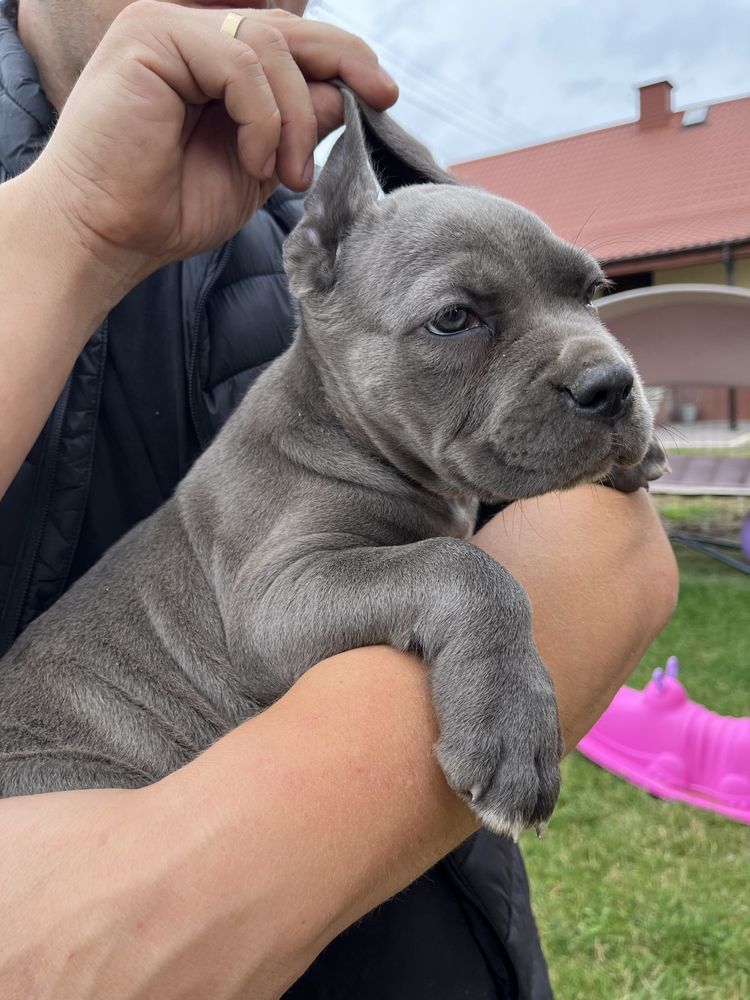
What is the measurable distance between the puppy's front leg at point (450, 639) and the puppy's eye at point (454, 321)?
503 millimetres

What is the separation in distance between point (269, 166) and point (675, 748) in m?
3.47

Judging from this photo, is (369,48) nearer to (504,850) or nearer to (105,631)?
(105,631)

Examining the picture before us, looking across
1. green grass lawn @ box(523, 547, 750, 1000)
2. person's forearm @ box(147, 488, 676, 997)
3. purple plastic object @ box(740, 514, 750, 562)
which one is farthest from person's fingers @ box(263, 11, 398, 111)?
purple plastic object @ box(740, 514, 750, 562)

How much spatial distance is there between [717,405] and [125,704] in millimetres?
8391

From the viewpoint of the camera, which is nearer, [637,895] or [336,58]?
[336,58]

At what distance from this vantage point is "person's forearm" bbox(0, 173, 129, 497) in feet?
5.27

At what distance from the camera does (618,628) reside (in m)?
1.68

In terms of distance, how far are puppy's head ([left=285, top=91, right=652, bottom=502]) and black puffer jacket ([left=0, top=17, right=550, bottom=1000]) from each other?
0.94ft

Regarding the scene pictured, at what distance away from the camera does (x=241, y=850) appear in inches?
46.5

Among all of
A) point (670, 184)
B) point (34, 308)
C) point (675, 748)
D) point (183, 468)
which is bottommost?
point (675, 748)

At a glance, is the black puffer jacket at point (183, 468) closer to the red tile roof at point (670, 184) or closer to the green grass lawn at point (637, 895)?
the green grass lawn at point (637, 895)

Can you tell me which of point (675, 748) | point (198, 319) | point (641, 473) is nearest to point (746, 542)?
point (675, 748)

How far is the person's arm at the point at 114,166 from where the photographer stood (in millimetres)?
1646

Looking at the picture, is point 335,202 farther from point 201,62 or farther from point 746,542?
point 746,542
